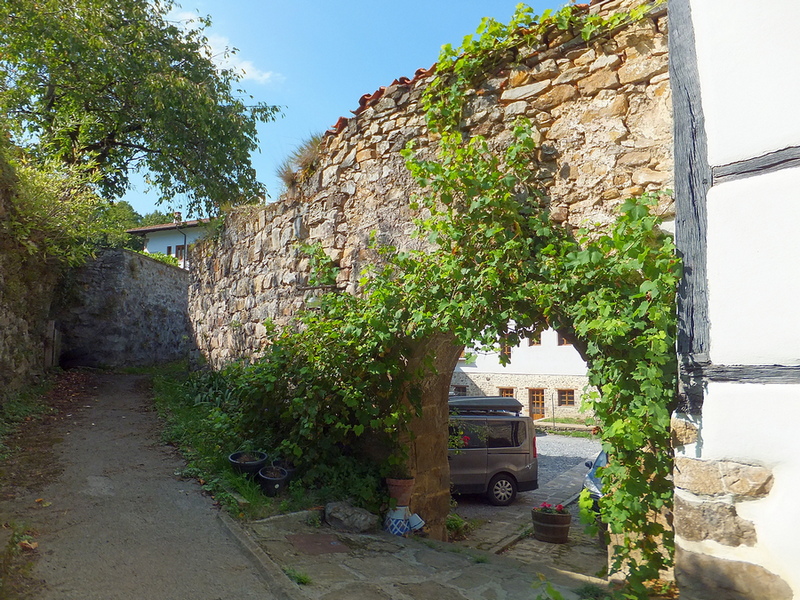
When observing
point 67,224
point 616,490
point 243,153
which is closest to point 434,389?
point 616,490

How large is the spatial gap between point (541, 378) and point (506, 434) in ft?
30.2

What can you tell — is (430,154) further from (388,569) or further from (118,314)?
(118,314)

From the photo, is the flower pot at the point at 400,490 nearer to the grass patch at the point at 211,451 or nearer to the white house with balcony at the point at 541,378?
the grass patch at the point at 211,451

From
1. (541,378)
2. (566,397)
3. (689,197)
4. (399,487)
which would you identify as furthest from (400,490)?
(566,397)

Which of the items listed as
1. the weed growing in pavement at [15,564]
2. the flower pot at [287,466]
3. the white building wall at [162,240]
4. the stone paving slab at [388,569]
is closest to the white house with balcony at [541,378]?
the flower pot at [287,466]

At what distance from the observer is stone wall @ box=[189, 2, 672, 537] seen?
3.88 m

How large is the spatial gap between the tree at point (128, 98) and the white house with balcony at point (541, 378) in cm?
903

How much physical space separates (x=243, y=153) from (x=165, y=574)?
11.9 meters

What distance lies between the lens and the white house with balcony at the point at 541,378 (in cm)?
1748

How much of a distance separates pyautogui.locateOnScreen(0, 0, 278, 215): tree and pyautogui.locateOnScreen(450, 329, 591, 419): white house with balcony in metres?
9.03

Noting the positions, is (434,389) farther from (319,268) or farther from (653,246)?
(653,246)

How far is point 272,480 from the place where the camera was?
5004 millimetres

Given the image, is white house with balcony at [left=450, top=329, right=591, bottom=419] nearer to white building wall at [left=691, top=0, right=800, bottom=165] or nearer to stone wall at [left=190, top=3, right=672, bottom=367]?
stone wall at [left=190, top=3, right=672, bottom=367]

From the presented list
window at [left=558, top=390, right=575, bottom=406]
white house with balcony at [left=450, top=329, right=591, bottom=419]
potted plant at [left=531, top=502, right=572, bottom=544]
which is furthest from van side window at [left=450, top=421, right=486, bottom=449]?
window at [left=558, top=390, right=575, bottom=406]
